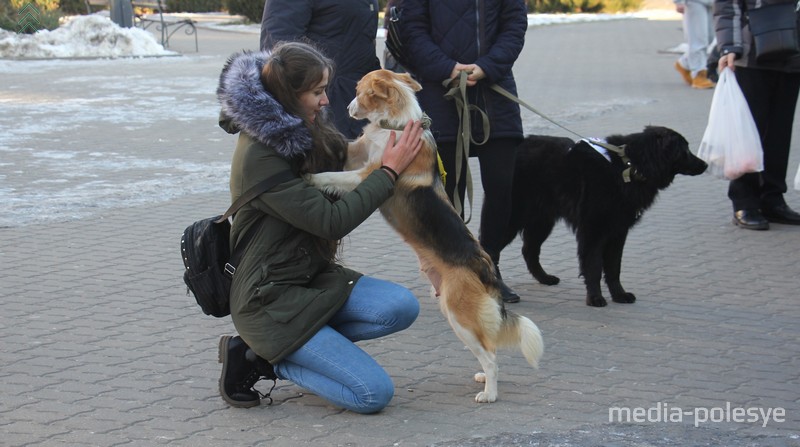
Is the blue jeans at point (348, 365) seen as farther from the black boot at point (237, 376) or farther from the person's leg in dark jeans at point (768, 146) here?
the person's leg in dark jeans at point (768, 146)

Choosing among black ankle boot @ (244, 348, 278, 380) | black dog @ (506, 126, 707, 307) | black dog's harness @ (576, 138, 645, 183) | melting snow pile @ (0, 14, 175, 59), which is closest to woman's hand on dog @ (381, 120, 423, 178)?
black ankle boot @ (244, 348, 278, 380)

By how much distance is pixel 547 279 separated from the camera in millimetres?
6191

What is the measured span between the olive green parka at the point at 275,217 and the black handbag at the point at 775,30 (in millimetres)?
4159

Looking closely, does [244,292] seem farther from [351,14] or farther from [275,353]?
[351,14]

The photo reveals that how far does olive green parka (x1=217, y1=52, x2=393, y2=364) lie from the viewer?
3.98 meters

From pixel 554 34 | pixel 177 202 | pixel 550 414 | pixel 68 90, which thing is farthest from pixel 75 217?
pixel 554 34

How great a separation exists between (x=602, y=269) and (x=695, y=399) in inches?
60.0

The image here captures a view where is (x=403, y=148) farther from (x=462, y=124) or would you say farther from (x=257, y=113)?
(x=462, y=124)

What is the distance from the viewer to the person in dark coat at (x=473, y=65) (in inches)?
213

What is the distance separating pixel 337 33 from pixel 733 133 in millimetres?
3312

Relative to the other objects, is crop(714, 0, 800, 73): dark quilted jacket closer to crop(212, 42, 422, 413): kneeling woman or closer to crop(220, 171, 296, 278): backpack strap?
crop(212, 42, 422, 413): kneeling woman

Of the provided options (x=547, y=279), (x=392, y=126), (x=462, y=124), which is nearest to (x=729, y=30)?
(x=547, y=279)

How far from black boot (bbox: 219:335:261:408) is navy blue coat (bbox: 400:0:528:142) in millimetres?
1897

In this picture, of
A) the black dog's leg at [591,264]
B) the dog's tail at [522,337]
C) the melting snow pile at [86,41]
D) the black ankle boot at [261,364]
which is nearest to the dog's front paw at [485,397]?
the dog's tail at [522,337]
